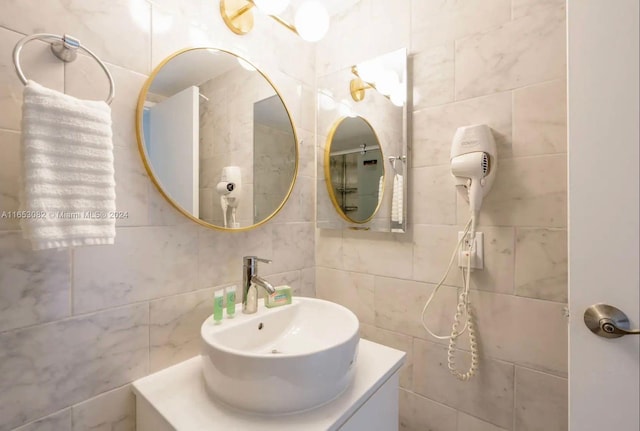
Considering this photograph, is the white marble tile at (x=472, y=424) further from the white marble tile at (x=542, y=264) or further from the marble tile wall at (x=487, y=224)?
the white marble tile at (x=542, y=264)

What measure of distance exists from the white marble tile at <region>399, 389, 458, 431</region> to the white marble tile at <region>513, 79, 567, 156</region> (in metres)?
0.98

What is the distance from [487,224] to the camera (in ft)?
3.32

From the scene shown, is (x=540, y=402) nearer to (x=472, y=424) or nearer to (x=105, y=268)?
(x=472, y=424)

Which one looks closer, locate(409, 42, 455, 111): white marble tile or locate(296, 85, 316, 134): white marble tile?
locate(409, 42, 455, 111): white marble tile

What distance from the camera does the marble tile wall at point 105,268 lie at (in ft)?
2.22

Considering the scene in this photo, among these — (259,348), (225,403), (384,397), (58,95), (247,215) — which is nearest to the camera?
(58,95)

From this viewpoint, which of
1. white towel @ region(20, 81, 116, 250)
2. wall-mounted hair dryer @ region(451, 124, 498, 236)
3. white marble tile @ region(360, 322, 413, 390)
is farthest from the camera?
white marble tile @ region(360, 322, 413, 390)

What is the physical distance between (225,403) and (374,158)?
104 cm

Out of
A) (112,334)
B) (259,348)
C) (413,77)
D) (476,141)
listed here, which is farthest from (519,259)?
(112,334)

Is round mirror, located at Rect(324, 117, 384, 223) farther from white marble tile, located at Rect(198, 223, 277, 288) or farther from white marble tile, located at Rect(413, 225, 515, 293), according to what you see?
white marble tile, located at Rect(198, 223, 277, 288)

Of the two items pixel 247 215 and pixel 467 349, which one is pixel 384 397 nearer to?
pixel 467 349

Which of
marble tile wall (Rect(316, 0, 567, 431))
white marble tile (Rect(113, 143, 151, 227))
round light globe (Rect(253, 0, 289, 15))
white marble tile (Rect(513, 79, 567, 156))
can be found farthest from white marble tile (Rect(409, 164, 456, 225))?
white marble tile (Rect(113, 143, 151, 227))

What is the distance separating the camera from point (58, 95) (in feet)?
2.08

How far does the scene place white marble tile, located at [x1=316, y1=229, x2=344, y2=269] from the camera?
4.64 ft
